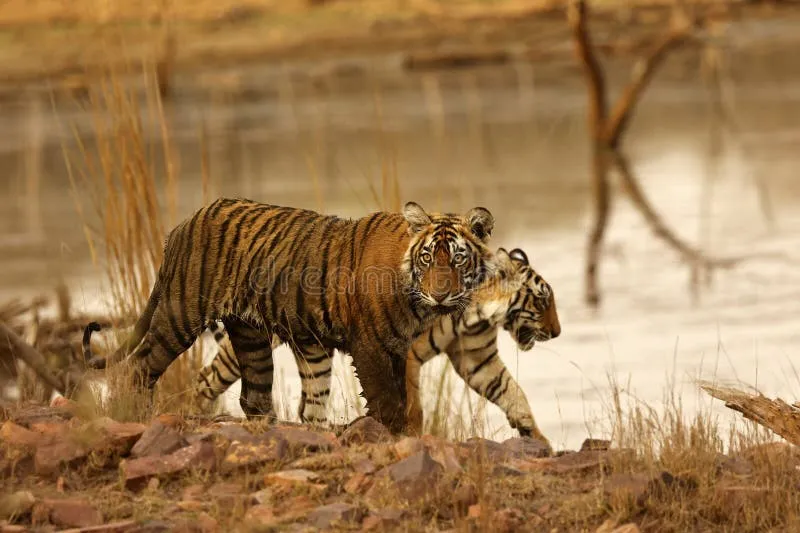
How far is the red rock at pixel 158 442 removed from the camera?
5031 millimetres

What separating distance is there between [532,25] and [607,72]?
8.16ft

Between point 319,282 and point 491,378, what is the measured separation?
134cm

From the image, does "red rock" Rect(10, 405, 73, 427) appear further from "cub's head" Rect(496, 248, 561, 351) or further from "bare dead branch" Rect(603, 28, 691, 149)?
"bare dead branch" Rect(603, 28, 691, 149)

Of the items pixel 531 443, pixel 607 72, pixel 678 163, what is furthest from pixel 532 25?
pixel 531 443

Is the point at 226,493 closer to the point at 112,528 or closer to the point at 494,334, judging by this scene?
the point at 112,528

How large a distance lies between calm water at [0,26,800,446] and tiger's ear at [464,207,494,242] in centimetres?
80

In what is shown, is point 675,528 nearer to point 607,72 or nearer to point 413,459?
point 413,459

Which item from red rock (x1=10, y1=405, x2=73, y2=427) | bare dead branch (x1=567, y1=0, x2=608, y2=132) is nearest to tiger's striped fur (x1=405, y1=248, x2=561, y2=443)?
red rock (x1=10, y1=405, x2=73, y2=427)

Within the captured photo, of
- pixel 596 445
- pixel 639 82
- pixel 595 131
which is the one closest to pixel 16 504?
pixel 596 445

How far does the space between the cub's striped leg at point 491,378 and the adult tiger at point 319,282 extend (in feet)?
3.08

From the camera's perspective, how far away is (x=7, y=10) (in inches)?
1047

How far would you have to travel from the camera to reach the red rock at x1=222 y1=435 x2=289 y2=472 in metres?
4.97

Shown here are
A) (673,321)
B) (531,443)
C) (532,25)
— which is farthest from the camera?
(532,25)

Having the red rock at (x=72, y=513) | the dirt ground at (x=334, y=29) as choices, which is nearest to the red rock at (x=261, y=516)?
the red rock at (x=72, y=513)
